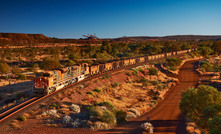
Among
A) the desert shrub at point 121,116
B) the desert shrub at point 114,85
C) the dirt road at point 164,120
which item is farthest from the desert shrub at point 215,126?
the desert shrub at point 114,85

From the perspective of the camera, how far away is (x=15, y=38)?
547ft

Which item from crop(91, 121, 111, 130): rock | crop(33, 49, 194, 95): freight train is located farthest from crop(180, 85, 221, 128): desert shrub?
crop(33, 49, 194, 95): freight train

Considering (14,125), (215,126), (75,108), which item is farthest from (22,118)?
(215,126)

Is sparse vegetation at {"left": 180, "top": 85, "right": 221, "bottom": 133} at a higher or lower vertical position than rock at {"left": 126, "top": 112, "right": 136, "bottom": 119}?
higher

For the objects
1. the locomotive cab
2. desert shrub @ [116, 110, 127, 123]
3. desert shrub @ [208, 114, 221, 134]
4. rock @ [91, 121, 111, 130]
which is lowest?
desert shrub @ [116, 110, 127, 123]

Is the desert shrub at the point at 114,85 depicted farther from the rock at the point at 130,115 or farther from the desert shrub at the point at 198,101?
the desert shrub at the point at 198,101

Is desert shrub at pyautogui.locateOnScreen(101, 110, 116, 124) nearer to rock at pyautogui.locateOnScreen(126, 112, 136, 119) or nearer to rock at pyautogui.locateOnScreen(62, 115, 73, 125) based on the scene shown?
rock at pyautogui.locateOnScreen(62, 115, 73, 125)

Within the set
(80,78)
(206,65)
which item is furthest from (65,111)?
(206,65)

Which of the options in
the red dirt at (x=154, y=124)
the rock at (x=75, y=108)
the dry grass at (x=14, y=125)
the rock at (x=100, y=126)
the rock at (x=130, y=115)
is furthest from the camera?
the rock at (x=130, y=115)

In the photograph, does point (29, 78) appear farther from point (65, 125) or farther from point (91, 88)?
point (65, 125)

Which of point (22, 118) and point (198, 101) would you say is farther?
point (198, 101)

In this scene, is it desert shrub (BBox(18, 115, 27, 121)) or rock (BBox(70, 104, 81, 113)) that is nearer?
desert shrub (BBox(18, 115, 27, 121))

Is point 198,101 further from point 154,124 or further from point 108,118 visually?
point 108,118

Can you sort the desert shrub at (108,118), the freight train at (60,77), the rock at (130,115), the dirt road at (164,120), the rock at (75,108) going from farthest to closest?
the freight train at (60,77)
the rock at (130,115)
the rock at (75,108)
the desert shrub at (108,118)
the dirt road at (164,120)
